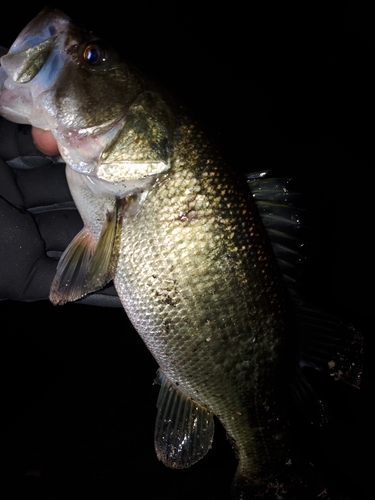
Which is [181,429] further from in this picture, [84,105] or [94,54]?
[94,54]

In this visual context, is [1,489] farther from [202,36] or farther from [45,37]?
[202,36]

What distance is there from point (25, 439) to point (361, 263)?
273cm

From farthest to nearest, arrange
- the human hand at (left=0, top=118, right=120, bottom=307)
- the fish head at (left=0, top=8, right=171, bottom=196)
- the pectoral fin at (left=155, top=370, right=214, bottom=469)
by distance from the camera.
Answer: the human hand at (left=0, top=118, right=120, bottom=307), the pectoral fin at (left=155, top=370, right=214, bottom=469), the fish head at (left=0, top=8, right=171, bottom=196)

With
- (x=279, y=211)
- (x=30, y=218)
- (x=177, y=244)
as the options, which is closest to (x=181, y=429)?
(x=177, y=244)

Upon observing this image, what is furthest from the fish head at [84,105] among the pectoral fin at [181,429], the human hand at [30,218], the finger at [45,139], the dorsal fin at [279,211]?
the pectoral fin at [181,429]

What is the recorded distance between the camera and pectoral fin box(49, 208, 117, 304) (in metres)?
1.22

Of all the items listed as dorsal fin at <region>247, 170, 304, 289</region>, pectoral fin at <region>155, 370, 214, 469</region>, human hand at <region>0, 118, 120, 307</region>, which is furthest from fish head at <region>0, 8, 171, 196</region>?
pectoral fin at <region>155, 370, 214, 469</region>

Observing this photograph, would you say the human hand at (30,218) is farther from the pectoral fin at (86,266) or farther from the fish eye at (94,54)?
the fish eye at (94,54)

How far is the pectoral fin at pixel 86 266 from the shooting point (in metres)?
1.22

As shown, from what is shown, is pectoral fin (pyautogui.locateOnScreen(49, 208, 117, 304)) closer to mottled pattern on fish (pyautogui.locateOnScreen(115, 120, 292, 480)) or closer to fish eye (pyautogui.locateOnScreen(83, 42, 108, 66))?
mottled pattern on fish (pyautogui.locateOnScreen(115, 120, 292, 480))

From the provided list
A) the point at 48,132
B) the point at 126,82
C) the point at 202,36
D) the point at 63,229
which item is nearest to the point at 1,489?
the point at 63,229

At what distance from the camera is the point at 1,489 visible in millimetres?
2342

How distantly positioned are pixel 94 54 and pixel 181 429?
1332mm

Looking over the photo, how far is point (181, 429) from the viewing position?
4.61ft
